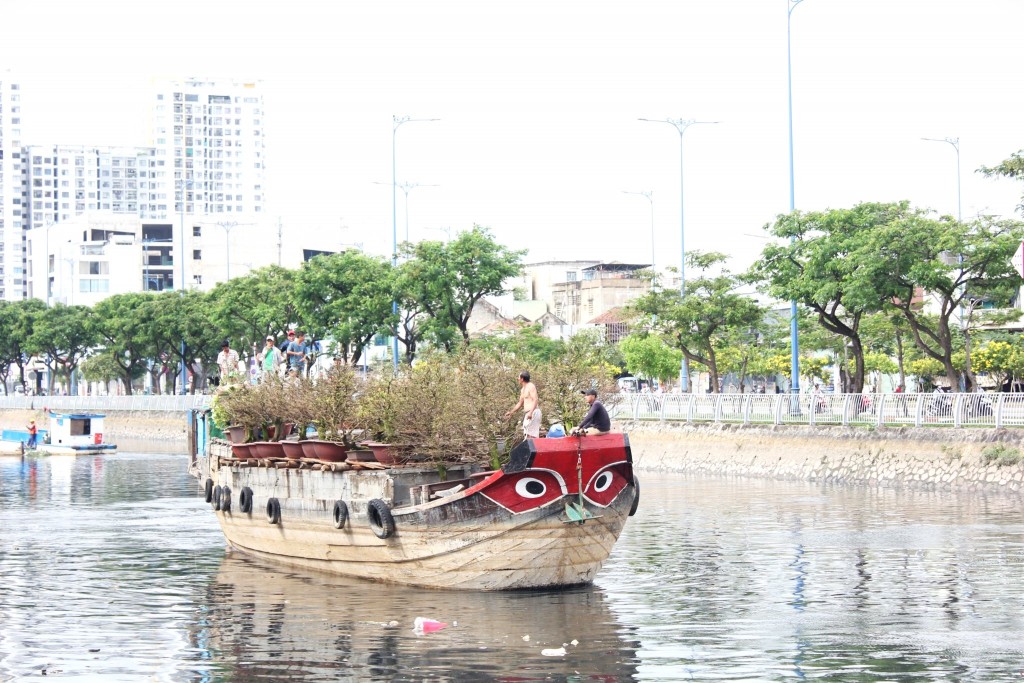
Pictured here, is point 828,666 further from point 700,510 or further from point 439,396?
point 700,510

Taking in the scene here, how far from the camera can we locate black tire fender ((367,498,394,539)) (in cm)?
2162

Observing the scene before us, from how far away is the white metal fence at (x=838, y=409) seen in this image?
126 ft

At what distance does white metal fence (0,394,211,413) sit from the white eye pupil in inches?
2635

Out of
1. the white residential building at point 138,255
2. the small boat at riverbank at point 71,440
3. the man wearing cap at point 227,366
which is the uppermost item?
the white residential building at point 138,255

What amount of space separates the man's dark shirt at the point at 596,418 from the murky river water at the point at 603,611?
2.56 m

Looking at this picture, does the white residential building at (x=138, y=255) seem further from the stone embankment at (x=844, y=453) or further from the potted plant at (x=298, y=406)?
the potted plant at (x=298, y=406)

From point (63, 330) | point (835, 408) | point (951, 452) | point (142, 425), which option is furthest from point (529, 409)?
point (63, 330)

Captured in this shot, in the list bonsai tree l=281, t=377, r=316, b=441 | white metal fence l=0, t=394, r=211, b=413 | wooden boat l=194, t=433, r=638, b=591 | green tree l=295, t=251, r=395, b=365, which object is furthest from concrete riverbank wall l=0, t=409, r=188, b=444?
wooden boat l=194, t=433, r=638, b=591

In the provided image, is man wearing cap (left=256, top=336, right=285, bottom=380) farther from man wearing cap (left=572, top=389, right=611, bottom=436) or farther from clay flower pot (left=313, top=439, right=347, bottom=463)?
man wearing cap (left=572, top=389, right=611, bottom=436)

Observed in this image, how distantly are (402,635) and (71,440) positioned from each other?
197 ft

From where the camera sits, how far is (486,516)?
20.7 m

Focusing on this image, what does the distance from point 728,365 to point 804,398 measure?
1725 inches

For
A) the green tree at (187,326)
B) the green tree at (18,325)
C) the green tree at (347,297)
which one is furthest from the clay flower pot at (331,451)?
the green tree at (18,325)

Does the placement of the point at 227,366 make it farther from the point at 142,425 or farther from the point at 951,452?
the point at 142,425
